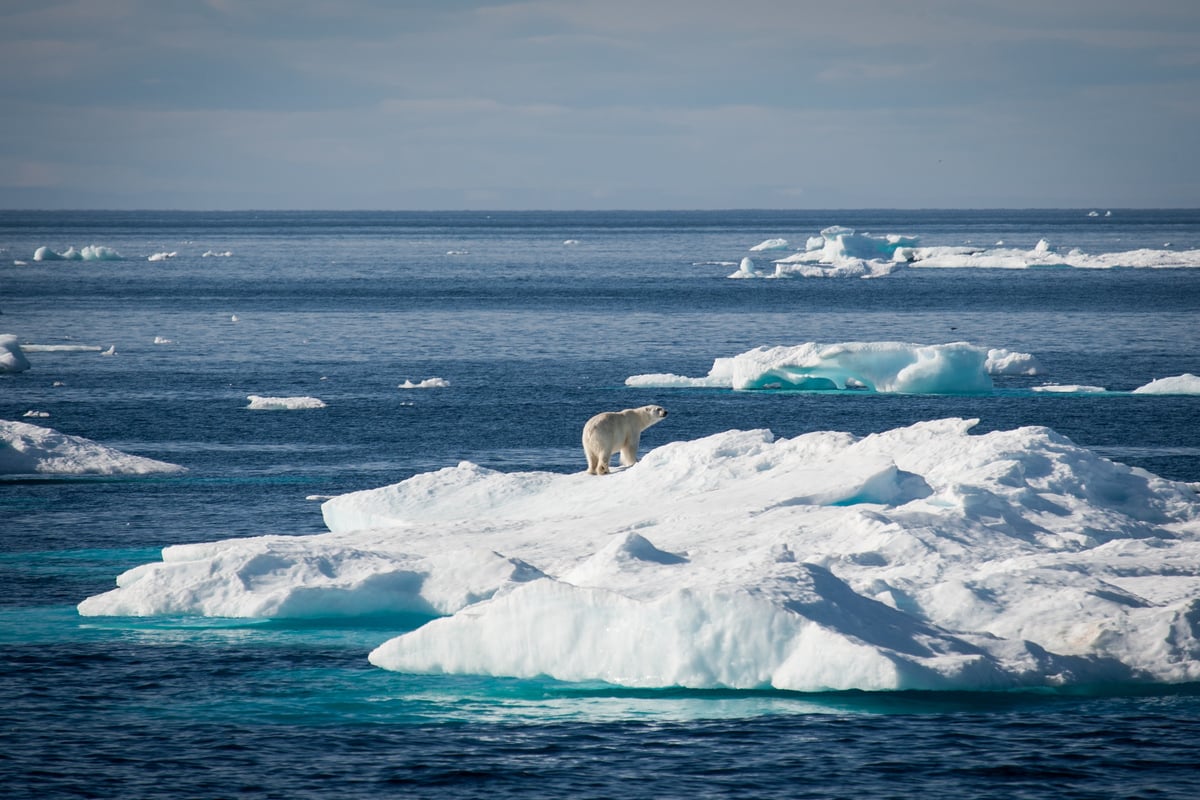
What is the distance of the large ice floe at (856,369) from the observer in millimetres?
38719

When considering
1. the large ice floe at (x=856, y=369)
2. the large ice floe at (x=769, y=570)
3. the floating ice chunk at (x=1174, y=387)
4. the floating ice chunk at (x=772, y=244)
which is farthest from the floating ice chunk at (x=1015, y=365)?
the floating ice chunk at (x=772, y=244)

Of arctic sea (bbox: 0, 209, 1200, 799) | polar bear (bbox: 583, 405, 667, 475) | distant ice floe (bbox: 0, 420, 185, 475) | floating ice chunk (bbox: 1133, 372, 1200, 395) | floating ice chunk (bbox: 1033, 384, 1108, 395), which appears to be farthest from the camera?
floating ice chunk (bbox: 1033, 384, 1108, 395)

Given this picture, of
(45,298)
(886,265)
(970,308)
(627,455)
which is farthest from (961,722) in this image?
(886,265)

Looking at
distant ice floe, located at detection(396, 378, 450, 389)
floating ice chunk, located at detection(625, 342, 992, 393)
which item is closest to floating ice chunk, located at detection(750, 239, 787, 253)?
distant ice floe, located at detection(396, 378, 450, 389)

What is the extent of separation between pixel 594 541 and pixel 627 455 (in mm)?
5083

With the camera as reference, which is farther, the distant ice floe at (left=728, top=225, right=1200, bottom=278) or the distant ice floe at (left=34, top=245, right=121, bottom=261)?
the distant ice floe at (left=34, top=245, right=121, bottom=261)

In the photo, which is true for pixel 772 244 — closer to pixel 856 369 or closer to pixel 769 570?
pixel 856 369

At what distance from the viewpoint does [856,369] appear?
1574 inches

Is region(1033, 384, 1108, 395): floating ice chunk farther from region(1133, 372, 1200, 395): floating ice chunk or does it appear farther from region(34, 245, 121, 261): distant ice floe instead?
region(34, 245, 121, 261): distant ice floe

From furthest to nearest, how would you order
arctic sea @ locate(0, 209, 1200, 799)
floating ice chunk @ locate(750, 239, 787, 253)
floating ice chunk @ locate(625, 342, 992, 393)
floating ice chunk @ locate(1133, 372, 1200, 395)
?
floating ice chunk @ locate(750, 239, 787, 253) < floating ice chunk @ locate(625, 342, 992, 393) < floating ice chunk @ locate(1133, 372, 1200, 395) < arctic sea @ locate(0, 209, 1200, 799)

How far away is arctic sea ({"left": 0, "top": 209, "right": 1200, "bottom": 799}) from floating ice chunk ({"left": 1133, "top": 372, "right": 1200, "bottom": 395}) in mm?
1012

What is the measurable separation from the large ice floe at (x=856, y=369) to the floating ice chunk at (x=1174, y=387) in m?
4.31

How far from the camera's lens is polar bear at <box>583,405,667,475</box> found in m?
21.5

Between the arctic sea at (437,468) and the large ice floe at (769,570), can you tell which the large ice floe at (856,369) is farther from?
the large ice floe at (769,570)
